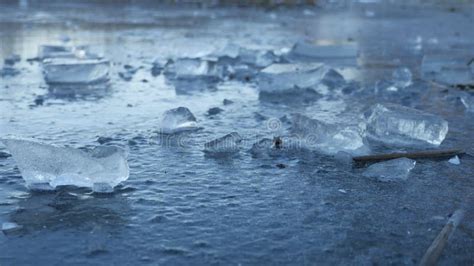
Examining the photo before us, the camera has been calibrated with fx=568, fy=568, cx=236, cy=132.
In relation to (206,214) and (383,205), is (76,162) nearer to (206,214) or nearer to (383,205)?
(206,214)

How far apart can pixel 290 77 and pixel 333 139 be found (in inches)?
92.2

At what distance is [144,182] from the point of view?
3.09 metres

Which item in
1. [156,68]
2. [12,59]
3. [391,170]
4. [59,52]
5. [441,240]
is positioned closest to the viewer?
[441,240]

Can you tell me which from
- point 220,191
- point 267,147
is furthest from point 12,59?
point 220,191

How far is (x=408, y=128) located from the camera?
394 centimetres

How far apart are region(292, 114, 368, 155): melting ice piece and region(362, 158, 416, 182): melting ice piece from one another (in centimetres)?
38

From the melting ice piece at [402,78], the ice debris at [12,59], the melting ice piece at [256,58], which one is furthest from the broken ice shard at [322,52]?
the ice debris at [12,59]

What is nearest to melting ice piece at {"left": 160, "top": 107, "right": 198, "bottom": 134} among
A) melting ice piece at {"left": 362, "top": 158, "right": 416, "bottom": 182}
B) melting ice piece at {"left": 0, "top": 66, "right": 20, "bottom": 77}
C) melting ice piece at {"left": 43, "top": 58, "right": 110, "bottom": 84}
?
melting ice piece at {"left": 362, "top": 158, "right": 416, "bottom": 182}

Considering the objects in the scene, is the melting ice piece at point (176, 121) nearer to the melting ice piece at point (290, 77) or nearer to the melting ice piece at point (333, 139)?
the melting ice piece at point (333, 139)

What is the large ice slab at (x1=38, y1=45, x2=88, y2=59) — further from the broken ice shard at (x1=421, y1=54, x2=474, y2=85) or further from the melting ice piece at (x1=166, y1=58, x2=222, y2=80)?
the broken ice shard at (x1=421, y1=54, x2=474, y2=85)

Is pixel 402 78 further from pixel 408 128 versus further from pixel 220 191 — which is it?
pixel 220 191

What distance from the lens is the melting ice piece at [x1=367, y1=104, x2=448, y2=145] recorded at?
12.8ft

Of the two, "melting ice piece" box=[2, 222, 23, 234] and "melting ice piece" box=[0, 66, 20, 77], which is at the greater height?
"melting ice piece" box=[0, 66, 20, 77]

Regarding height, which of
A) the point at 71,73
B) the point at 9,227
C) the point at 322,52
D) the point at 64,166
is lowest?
the point at 9,227
